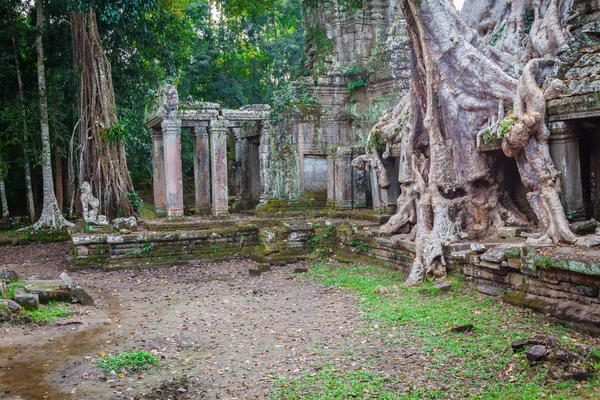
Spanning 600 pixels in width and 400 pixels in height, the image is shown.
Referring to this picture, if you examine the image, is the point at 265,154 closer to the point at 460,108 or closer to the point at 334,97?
the point at 334,97

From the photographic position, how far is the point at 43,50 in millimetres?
16312

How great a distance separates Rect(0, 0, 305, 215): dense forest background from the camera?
51.2ft

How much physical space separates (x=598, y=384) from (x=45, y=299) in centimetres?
675

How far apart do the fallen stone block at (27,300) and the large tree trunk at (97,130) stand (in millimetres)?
6796

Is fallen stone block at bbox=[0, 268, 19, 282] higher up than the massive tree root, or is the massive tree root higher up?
the massive tree root

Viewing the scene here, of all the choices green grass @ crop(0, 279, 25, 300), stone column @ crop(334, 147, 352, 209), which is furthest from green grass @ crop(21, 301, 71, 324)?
stone column @ crop(334, 147, 352, 209)

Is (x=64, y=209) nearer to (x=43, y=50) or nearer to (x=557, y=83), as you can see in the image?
(x=43, y=50)

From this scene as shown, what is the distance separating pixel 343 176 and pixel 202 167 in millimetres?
3717

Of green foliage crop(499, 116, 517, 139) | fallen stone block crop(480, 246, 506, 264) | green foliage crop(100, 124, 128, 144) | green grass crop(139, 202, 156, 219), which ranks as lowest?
fallen stone block crop(480, 246, 506, 264)

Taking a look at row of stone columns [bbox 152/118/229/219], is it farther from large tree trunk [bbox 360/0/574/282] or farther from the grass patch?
the grass patch

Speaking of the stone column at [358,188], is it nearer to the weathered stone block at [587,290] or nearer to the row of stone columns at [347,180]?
the row of stone columns at [347,180]

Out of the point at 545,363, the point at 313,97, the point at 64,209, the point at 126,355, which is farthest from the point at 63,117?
the point at 545,363

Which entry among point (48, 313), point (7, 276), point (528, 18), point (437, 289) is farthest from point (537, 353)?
point (7, 276)

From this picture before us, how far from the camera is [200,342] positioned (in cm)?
610
